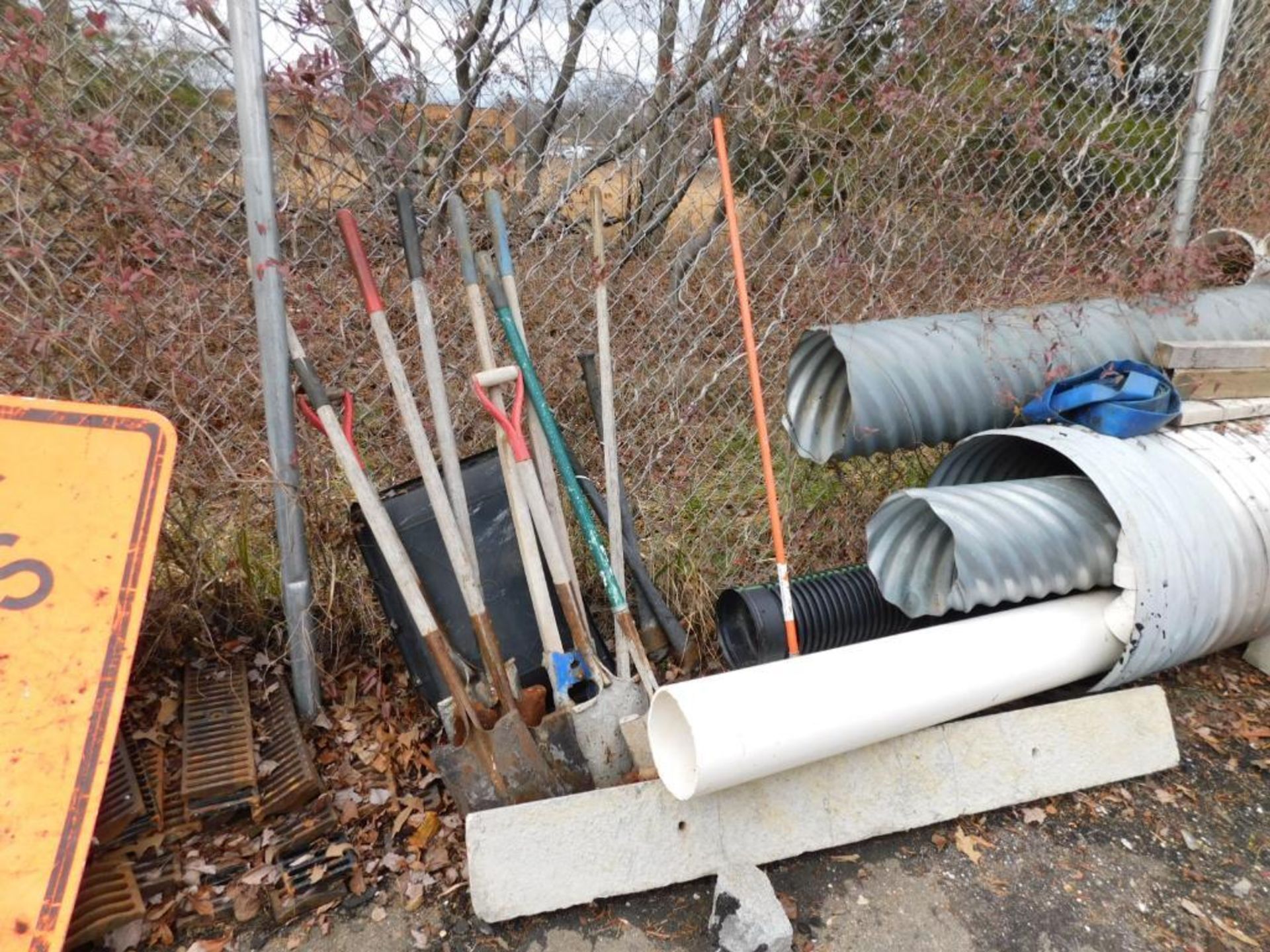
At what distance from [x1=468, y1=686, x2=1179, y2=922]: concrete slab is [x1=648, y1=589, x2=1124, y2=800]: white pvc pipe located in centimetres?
9

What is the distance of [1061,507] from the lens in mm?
2332

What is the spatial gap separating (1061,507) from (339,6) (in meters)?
2.56

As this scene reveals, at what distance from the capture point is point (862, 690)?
6.24ft

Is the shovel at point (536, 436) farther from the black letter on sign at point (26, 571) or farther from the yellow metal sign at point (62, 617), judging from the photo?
the black letter on sign at point (26, 571)

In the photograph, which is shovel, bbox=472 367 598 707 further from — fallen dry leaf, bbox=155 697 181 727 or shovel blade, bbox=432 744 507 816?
fallen dry leaf, bbox=155 697 181 727

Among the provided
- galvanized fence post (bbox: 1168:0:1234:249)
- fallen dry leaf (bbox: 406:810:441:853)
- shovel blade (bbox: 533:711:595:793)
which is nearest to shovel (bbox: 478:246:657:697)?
shovel blade (bbox: 533:711:595:793)

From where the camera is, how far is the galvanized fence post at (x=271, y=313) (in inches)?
68.6

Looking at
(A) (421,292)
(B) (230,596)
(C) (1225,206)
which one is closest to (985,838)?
(A) (421,292)

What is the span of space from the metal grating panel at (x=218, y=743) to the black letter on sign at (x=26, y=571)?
68 centimetres

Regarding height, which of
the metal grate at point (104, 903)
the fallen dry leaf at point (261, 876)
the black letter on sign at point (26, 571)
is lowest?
the fallen dry leaf at point (261, 876)

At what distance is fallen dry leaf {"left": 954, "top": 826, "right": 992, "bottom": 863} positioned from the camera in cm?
200

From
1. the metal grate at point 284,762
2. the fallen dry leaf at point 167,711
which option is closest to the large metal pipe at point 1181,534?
the metal grate at point 284,762

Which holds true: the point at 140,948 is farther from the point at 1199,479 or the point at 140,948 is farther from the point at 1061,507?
the point at 1199,479

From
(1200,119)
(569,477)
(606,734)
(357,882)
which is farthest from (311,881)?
(1200,119)
